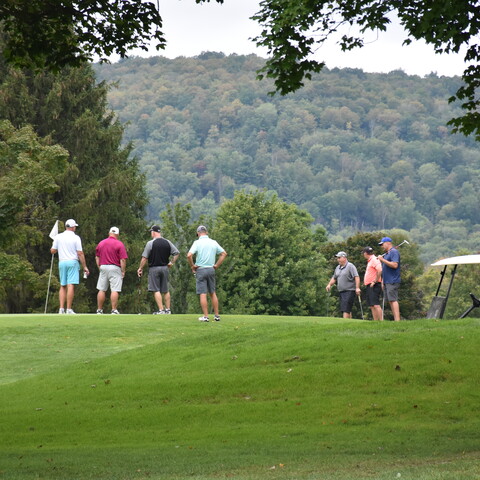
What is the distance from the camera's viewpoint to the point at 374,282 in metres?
23.5

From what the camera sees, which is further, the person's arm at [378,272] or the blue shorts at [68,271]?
the person's arm at [378,272]

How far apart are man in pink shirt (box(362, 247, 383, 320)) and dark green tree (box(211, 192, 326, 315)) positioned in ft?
107

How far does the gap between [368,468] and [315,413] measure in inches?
151

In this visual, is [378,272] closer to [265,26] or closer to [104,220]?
[265,26]

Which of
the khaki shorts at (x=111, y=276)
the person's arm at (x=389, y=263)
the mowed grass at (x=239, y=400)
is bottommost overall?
the mowed grass at (x=239, y=400)

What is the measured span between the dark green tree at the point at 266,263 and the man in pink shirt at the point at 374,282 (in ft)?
107

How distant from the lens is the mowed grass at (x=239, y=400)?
9.82 metres

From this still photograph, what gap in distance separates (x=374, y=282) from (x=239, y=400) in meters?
10.2

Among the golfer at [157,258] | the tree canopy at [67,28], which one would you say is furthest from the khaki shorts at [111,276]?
the tree canopy at [67,28]

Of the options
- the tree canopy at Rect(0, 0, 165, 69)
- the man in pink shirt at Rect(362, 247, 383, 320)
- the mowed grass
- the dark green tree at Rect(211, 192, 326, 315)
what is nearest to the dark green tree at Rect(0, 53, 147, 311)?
the dark green tree at Rect(211, 192, 326, 315)

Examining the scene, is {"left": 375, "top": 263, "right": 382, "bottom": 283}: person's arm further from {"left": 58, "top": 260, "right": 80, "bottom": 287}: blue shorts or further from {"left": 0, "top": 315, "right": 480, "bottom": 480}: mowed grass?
{"left": 58, "top": 260, "right": 80, "bottom": 287}: blue shorts

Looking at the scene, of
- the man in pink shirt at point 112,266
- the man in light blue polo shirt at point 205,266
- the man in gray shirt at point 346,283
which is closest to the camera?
the man in light blue polo shirt at point 205,266

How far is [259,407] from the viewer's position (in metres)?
13.4

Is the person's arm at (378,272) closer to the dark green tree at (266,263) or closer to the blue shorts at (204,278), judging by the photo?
the blue shorts at (204,278)
